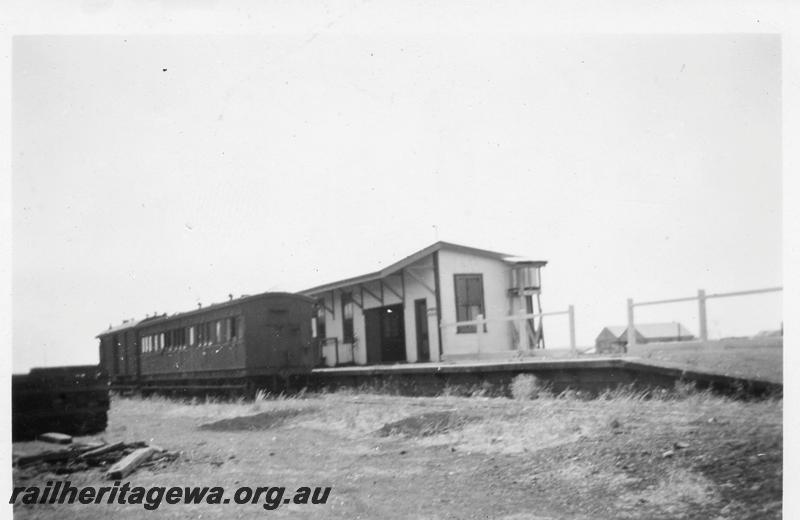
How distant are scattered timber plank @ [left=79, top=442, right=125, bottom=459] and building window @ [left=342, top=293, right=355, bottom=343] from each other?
9647mm

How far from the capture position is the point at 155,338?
1591 cm

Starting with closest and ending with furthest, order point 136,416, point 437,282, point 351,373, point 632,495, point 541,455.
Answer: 1. point 632,495
2. point 541,455
3. point 136,416
4. point 351,373
5. point 437,282

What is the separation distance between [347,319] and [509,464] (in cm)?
1112

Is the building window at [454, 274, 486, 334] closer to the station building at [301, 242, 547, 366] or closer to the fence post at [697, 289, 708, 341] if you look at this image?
the station building at [301, 242, 547, 366]

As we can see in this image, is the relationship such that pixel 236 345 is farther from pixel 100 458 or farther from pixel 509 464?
pixel 509 464

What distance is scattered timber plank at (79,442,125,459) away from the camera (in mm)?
7332

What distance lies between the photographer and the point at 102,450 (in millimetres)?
7438

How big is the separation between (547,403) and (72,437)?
5984 mm

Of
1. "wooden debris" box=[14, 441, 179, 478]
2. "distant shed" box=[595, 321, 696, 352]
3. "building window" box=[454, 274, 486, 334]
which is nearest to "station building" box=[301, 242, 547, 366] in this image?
"building window" box=[454, 274, 486, 334]

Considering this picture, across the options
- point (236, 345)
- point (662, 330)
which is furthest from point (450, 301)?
point (662, 330)

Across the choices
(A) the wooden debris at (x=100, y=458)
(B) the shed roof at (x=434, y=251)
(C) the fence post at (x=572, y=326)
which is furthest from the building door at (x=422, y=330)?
(A) the wooden debris at (x=100, y=458)

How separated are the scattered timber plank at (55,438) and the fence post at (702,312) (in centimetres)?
788

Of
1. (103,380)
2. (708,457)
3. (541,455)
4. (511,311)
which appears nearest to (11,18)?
(103,380)

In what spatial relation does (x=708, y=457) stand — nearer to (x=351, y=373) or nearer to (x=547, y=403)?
(x=547, y=403)
